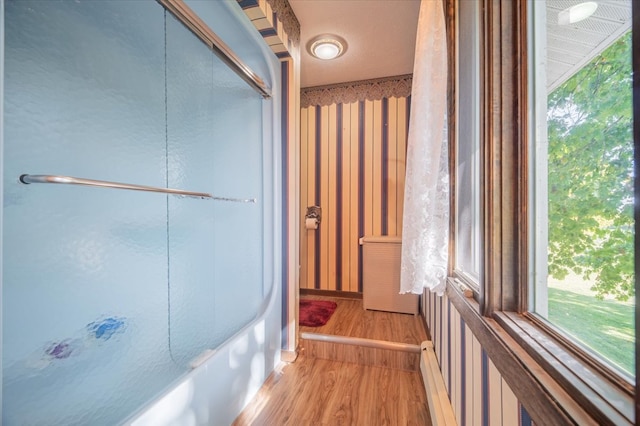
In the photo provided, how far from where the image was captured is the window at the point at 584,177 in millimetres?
409

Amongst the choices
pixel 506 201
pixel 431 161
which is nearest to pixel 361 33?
pixel 431 161

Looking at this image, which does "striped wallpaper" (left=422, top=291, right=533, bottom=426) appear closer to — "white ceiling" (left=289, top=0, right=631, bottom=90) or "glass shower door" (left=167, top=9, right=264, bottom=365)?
"white ceiling" (left=289, top=0, right=631, bottom=90)

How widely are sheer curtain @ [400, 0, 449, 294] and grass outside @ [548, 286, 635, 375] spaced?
0.55m

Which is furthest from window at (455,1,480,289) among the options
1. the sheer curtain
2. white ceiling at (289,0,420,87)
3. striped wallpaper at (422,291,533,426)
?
white ceiling at (289,0,420,87)

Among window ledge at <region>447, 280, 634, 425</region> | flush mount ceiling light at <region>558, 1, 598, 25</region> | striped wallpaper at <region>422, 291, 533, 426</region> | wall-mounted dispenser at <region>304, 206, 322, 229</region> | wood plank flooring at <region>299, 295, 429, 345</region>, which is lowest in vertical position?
wood plank flooring at <region>299, 295, 429, 345</region>

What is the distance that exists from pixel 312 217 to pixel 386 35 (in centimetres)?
173

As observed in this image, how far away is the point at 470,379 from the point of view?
86 centimetres

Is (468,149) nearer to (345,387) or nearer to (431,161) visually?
(431,161)

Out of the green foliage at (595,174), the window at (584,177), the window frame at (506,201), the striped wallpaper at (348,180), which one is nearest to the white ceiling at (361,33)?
the striped wallpaper at (348,180)

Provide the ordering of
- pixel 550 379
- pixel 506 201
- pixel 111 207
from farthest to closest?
1. pixel 111 207
2. pixel 506 201
3. pixel 550 379

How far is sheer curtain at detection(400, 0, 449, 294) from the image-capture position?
3.70ft

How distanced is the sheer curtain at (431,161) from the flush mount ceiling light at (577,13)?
533 mm

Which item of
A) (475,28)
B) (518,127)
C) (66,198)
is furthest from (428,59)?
(66,198)

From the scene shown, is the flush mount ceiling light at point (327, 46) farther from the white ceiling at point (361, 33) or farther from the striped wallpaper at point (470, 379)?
the striped wallpaper at point (470, 379)
